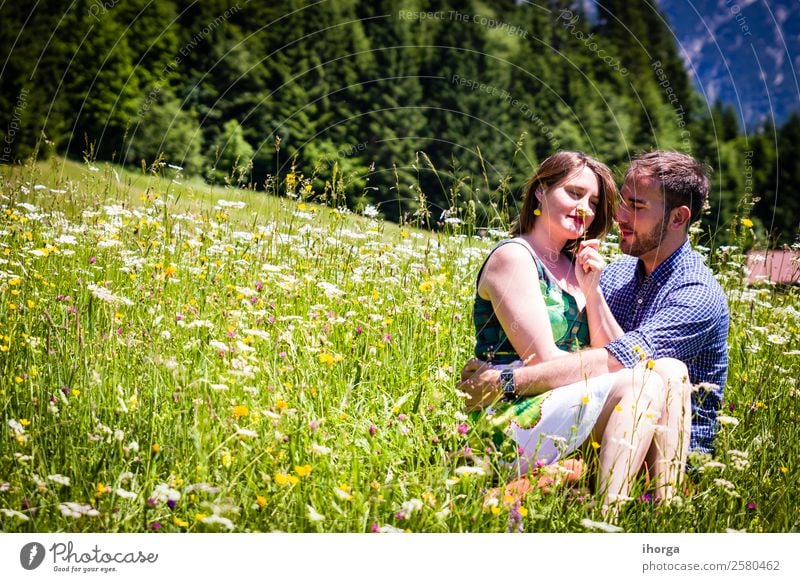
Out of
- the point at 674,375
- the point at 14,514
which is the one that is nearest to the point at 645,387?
the point at 674,375

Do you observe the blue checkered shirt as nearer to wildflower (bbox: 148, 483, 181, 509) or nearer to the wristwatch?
the wristwatch

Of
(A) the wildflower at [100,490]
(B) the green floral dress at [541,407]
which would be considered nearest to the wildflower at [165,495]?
(A) the wildflower at [100,490]

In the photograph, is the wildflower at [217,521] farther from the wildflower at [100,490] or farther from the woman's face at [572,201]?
the woman's face at [572,201]

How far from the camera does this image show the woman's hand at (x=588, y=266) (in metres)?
2.50

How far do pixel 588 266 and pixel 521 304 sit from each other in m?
0.26

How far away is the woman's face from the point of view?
2.63 m

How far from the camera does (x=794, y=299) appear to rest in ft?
12.9

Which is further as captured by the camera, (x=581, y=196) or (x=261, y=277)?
(x=261, y=277)

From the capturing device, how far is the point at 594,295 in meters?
Result: 2.62

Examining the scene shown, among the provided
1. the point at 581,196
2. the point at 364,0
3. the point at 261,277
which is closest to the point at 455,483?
the point at 581,196

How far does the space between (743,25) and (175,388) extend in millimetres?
2738

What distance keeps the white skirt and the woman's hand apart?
0.32m

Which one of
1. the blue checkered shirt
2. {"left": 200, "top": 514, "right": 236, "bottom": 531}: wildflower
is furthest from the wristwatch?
{"left": 200, "top": 514, "right": 236, "bottom": 531}: wildflower
